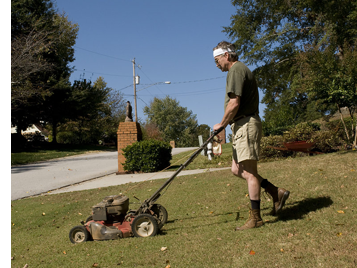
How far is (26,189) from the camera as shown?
35.6ft

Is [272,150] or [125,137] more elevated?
[125,137]

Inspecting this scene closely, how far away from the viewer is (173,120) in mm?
69188

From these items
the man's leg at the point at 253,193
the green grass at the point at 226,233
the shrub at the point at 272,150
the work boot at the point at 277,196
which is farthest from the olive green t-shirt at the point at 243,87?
the shrub at the point at 272,150

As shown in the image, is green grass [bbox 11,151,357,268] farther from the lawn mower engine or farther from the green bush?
the green bush

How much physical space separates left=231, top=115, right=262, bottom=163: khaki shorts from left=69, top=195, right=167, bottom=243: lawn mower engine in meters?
1.32

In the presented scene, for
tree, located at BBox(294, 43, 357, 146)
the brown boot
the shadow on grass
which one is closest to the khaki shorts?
the brown boot

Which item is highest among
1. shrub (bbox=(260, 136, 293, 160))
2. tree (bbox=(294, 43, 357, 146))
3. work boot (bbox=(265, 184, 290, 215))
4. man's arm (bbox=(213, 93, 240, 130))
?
tree (bbox=(294, 43, 357, 146))

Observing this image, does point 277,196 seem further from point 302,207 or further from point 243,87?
point 243,87

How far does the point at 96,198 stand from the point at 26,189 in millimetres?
4177

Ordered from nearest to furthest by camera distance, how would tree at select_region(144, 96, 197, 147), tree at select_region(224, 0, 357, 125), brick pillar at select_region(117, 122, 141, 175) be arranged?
brick pillar at select_region(117, 122, 141, 175)
tree at select_region(224, 0, 357, 125)
tree at select_region(144, 96, 197, 147)

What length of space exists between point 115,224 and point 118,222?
50 millimetres

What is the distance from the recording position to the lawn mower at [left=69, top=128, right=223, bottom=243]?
4.18 meters

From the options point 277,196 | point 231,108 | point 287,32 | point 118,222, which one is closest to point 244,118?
point 231,108

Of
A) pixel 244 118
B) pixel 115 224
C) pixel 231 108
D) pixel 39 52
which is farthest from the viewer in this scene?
pixel 39 52
